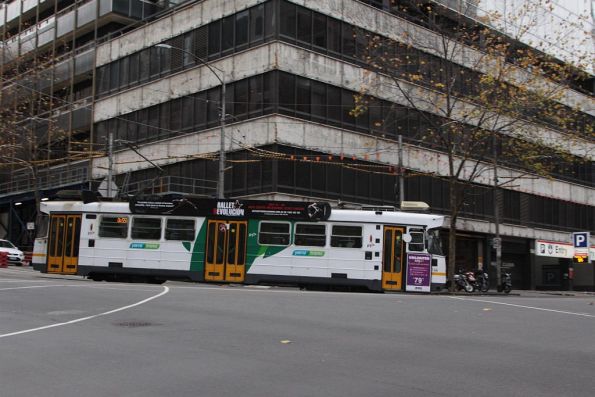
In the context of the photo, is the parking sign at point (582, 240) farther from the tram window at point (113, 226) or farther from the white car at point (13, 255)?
the white car at point (13, 255)

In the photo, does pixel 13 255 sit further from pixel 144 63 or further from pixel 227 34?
pixel 227 34

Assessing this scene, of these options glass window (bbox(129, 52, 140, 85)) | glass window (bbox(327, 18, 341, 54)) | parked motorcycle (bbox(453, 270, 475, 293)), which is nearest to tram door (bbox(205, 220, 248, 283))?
parked motorcycle (bbox(453, 270, 475, 293))

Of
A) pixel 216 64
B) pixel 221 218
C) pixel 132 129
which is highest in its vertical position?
pixel 216 64

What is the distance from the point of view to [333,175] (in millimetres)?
34281

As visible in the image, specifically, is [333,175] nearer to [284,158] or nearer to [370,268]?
[284,158]

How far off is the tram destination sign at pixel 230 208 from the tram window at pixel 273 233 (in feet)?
0.95

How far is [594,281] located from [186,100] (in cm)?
3564

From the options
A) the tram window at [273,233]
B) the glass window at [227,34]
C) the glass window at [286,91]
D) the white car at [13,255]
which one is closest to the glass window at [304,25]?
the glass window at [286,91]

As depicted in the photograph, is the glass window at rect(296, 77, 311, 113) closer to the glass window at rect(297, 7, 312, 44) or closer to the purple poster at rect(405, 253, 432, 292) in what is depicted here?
the glass window at rect(297, 7, 312, 44)

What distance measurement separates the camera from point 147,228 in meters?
23.6

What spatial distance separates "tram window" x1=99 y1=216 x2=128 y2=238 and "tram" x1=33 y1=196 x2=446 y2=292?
37 mm

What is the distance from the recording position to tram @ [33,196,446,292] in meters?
22.3

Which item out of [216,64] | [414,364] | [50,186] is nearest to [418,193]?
[216,64]

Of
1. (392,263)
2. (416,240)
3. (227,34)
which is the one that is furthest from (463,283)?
(227,34)
